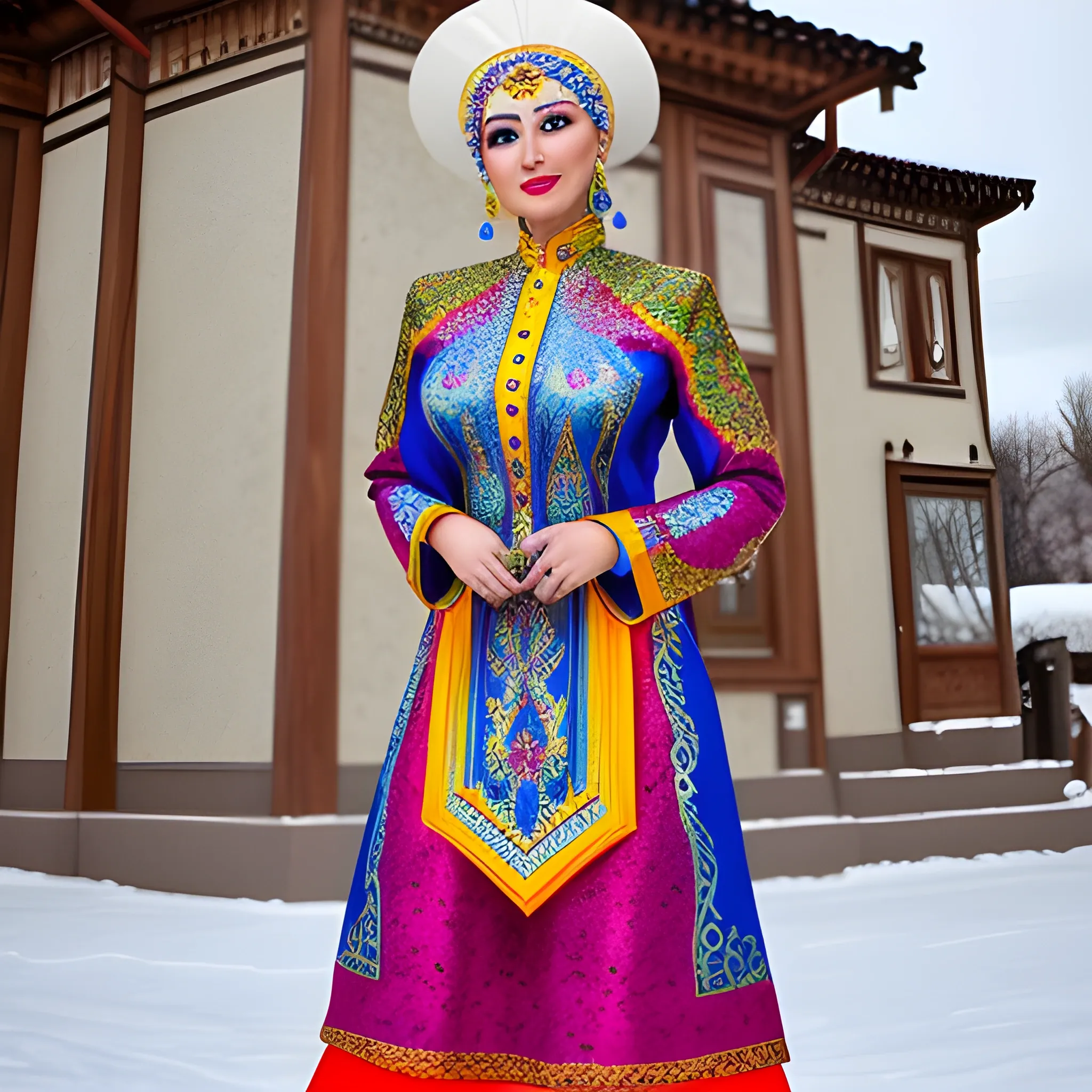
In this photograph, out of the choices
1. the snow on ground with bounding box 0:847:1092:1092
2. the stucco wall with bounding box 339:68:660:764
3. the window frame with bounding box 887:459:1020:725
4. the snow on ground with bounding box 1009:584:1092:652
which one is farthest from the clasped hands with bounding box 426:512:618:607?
the snow on ground with bounding box 1009:584:1092:652

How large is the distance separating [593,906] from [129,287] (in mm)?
5161

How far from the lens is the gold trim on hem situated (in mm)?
1210

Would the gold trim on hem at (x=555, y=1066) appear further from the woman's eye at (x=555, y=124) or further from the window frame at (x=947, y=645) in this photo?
the window frame at (x=947, y=645)

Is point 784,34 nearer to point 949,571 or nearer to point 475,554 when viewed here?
point 949,571

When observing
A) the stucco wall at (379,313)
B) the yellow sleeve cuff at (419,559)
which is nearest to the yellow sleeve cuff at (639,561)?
the yellow sleeve cuff at (419,559)

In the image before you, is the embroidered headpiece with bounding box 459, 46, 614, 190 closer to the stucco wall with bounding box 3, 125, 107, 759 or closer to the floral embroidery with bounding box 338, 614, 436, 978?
the floral embroidery with bounding box 338, 614, 436, 978

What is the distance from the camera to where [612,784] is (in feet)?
4.25

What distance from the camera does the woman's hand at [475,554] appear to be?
1.31m

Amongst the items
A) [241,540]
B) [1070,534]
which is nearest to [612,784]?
[241,540]

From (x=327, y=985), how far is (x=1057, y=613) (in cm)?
1416

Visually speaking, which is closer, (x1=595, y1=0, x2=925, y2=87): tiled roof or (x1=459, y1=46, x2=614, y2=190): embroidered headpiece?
(x1=459, y1=46, x2=614, y2=190): embroidered headpiece

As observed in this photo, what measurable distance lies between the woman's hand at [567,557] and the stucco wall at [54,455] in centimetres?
480

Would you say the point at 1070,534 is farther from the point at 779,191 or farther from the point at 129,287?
the point at 129,287

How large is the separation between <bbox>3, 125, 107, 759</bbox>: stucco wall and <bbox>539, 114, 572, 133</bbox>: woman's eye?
469 cm
